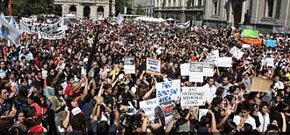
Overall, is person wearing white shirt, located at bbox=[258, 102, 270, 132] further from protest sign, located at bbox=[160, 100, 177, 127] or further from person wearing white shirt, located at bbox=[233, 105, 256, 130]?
protest sign, located at bbox=[160, 100, 177, 127]

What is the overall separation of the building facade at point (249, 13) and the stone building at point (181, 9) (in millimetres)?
4333

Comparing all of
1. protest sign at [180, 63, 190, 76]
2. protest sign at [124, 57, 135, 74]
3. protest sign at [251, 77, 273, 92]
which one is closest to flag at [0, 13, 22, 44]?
protest sign at [124, 57, 135, 74]

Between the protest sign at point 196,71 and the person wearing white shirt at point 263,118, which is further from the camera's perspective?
the protest sign at point 196,71

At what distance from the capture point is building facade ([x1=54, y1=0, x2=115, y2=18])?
8519 cm

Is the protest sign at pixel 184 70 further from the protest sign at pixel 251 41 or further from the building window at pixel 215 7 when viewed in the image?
the building window at pixel 215 7

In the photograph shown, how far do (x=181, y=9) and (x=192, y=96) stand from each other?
5778 centimetres

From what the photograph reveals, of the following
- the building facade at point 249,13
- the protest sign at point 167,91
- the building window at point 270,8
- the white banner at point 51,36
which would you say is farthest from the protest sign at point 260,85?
the building window at point 270,8

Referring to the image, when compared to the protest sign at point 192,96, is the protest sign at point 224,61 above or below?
above

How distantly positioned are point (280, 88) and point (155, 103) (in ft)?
16.1

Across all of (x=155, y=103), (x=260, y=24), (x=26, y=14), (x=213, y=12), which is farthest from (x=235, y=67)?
(x=26, y=14)

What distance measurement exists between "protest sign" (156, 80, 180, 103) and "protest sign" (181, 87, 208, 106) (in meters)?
0.35

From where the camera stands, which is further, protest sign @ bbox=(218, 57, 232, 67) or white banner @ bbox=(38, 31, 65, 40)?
white banner @ bbox=(38, 31, 65, 40)

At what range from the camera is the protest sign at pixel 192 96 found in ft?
20.2

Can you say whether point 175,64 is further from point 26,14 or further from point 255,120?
point 26,14
